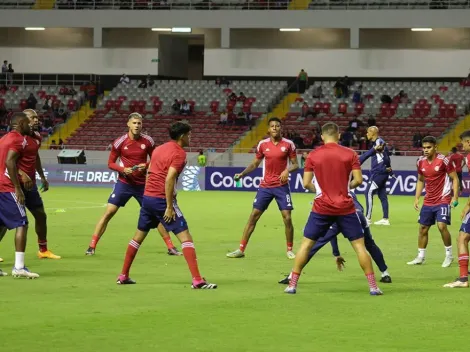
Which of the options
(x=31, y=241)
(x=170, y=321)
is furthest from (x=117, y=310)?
(x=31, y=241)

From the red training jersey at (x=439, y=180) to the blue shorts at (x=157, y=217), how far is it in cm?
469

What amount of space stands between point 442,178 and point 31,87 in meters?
46.1

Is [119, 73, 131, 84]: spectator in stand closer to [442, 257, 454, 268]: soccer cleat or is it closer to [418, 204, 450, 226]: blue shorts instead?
[418, 204, 450, 226]: blue shorts

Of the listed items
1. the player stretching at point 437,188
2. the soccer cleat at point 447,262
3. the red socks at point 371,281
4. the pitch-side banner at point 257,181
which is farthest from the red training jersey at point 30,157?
the pitch-side banner at point 257,181

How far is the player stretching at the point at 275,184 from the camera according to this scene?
56.6ft

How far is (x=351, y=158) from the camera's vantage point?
1241 centimetres

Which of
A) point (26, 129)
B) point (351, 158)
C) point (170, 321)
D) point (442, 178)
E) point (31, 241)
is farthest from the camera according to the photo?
point (31, 241)

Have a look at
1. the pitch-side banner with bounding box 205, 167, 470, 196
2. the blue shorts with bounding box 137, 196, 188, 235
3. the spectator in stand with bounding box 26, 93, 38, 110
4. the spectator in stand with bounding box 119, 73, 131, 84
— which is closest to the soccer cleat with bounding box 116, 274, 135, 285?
the blue shorts with bounding box 137, 196, 188, 235

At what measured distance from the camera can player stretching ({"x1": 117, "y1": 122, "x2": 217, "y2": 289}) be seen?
12.9m

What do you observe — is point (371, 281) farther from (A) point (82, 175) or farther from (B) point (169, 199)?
(A) point (82, 175)

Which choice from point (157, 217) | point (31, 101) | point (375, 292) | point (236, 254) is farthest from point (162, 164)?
point (31, 101)

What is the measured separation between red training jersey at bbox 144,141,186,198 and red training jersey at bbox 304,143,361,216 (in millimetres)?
1618

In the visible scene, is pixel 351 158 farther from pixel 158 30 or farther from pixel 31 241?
pixel 158 30

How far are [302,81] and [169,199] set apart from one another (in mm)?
43859
